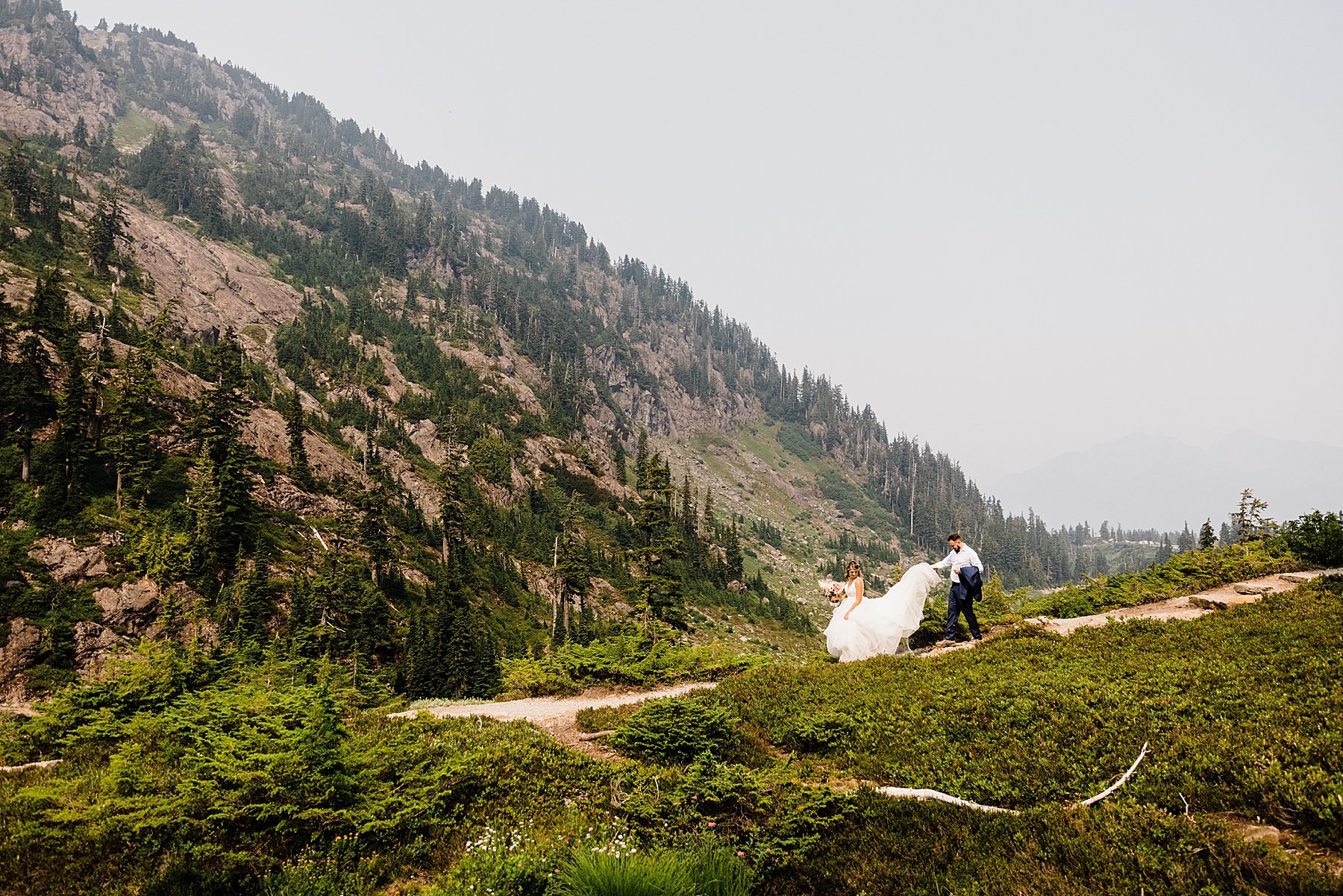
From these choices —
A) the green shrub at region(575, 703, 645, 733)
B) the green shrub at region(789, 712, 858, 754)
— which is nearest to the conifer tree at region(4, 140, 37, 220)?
the green shrub at region(575, 703, 645, 733)

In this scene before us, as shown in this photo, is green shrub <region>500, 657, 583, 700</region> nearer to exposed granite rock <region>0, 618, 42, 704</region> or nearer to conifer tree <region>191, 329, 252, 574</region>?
exposed granite rock <region>0, 618, 42, 704</region>

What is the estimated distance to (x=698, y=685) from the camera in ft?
55.9

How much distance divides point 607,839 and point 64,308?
181 feet

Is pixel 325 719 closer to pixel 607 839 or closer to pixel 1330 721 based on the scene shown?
pixel 607 839

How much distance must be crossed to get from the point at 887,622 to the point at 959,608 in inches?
75.1

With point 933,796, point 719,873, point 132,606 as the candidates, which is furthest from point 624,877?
point 132,606

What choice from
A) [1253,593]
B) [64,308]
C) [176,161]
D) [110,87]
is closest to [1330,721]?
[1253,593]

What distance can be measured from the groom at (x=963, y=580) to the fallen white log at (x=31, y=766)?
18128mm

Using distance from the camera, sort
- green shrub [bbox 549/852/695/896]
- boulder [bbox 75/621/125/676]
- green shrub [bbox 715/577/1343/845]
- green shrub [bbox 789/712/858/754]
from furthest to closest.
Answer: boulder [bbox 75/621/125/676] → green shrub [bbox 789/712/858/754] → green shrub [bbox 715/577/1343/845] → green shrub [bbox 549/852/695/896]

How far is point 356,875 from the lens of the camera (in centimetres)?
635

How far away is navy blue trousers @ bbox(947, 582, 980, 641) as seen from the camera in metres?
14.4

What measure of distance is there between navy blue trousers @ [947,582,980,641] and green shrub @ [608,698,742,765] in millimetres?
7539

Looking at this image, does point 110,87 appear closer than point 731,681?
No

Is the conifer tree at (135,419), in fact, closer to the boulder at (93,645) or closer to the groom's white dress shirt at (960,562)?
the boulder at (93,645)
